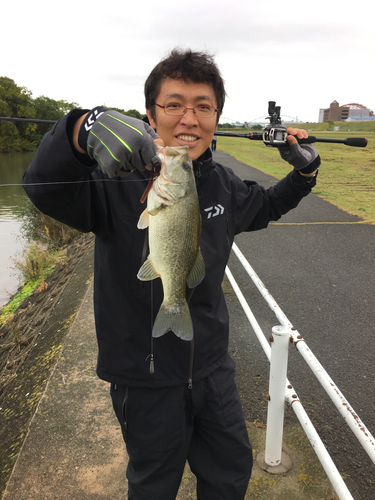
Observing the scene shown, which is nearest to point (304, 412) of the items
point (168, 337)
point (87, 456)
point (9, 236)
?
point (168, 337)

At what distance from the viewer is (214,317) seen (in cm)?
211

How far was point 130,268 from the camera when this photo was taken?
192 centimetres

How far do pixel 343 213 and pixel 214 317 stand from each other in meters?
9.60

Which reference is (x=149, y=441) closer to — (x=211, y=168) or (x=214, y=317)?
(x=214, y=317)

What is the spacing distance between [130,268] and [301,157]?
148 cm

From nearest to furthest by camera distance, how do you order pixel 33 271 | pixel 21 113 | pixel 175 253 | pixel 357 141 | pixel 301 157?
pixel 175 253
pixel 301 157
pixel 357 141
pixel 33 271
pixel 21 113

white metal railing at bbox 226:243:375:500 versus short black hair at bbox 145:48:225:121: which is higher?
short black hair at bbox 145:48:225:121

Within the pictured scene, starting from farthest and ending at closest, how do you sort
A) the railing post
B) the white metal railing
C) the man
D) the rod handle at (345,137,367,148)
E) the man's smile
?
the rod handle at (345,137,367,148), the railing post, the man's smile, the man, the white metal railing

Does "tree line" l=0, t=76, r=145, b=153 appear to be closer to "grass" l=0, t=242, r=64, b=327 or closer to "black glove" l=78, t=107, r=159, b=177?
"grass" l=0, t=242, r=64, b=327

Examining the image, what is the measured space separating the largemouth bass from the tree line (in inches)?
1094

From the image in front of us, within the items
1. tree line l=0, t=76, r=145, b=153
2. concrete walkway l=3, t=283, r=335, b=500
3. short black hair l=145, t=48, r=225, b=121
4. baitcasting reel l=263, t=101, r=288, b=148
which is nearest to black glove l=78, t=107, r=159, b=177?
short black hair l=145, t=48, r=225, b=121

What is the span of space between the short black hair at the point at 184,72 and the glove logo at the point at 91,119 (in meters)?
0.57

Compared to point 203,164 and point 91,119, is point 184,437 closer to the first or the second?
point 203,164

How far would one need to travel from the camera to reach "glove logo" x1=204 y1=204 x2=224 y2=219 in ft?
6.97
